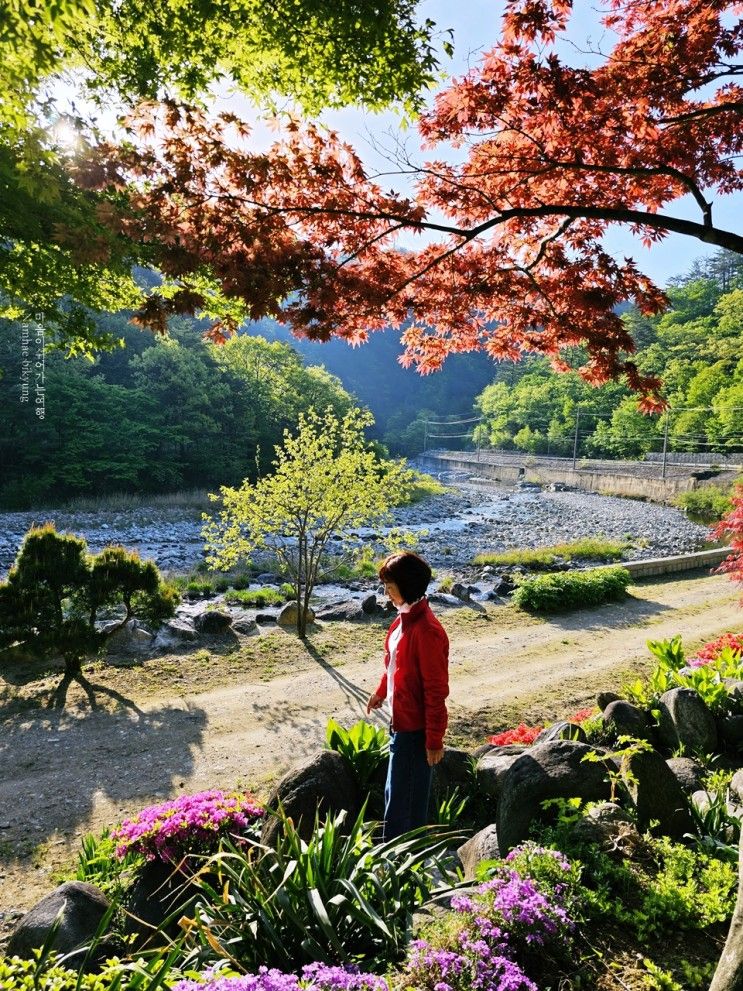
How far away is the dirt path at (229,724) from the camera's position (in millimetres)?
4254

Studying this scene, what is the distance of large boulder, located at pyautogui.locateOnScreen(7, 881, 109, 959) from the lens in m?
2.48

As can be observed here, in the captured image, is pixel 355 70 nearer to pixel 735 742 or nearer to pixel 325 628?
pixel 735 742

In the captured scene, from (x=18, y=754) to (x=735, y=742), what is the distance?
614 cm

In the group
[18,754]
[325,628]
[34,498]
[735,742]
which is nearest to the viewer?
[735,742]

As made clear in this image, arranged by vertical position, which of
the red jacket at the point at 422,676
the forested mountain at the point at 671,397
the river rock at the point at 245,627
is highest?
the forested mountain at the point at 671,397

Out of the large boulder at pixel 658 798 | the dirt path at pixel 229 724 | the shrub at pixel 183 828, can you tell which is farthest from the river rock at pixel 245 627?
the large boulder at pixel 658 798

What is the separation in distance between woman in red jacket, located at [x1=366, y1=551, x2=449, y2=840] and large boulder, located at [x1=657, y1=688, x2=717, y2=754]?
217 cm

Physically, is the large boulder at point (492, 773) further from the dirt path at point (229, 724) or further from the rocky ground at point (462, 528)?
the rocky ground at point (462, 528)

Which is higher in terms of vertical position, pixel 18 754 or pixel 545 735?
pixel 545 735

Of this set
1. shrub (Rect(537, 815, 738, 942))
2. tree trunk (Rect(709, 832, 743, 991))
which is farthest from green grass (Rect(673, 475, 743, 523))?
tree trunk (Rect(709, 832, 743, 991))

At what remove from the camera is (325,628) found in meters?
9.43

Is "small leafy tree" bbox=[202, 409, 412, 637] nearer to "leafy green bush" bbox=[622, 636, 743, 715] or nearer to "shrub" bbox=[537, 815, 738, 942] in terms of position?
"leafy green bush" bbox=[622, 636, 743, 715]

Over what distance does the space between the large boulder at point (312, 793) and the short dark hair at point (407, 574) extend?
1.20 m

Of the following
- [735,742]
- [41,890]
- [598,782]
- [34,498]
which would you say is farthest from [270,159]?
[34,498]
